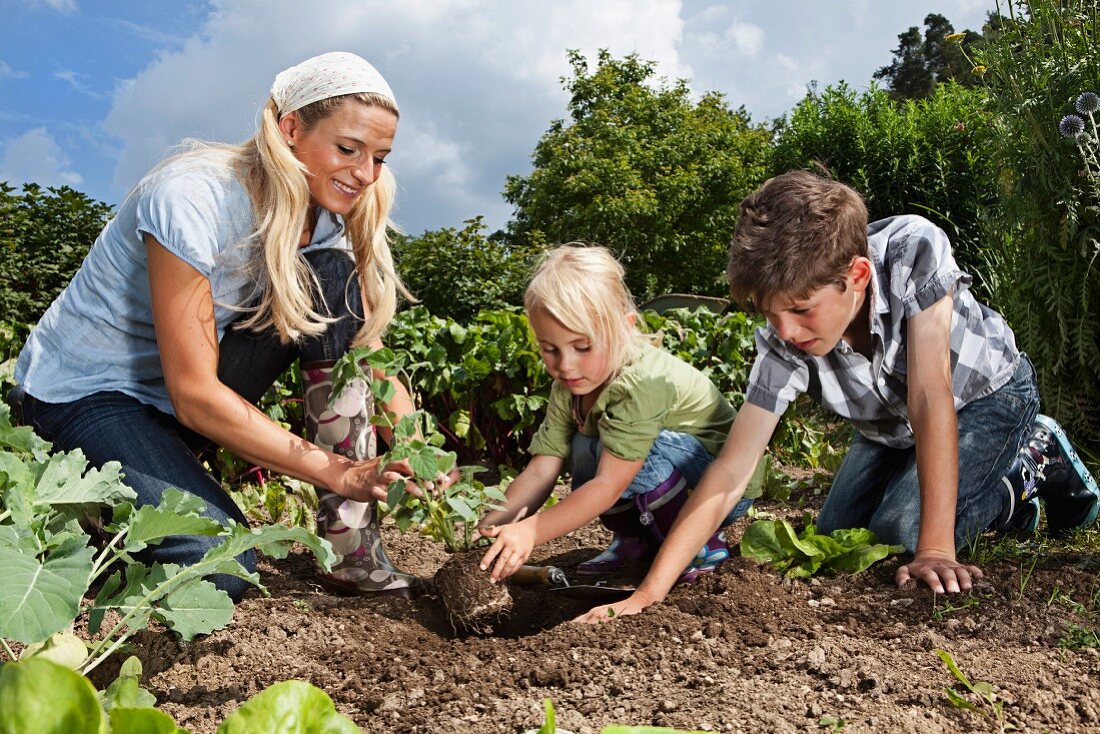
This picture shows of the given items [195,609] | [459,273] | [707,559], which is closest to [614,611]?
[707,559]

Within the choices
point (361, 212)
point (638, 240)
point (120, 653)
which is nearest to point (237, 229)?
point (361, 212)

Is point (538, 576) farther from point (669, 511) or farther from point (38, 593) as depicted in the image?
point (38, 593)

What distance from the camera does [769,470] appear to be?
4160 millimetres

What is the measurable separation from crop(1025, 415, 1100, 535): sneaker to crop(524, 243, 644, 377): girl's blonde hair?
1.38 meters

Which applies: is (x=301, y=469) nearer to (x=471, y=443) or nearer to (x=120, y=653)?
(x=120, y=653)

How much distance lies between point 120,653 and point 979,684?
192cm

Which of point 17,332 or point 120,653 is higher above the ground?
point 17,332

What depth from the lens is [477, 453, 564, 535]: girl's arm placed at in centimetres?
280

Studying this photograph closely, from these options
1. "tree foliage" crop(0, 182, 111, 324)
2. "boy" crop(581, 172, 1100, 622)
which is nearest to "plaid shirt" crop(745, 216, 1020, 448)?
"boy" crop(581, 172, 1100, 622)

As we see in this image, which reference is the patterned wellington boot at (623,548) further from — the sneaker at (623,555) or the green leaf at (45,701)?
the green leaf at (45,701)

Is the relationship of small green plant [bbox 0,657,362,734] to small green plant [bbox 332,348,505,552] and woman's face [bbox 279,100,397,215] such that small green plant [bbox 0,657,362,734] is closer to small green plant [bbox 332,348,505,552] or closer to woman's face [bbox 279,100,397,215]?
small green plant [bbox 332,348,505,552]

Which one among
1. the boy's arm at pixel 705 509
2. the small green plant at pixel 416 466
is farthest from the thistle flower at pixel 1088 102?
the small green plant at pixel 416 466

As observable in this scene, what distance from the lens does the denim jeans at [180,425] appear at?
2.56 meters

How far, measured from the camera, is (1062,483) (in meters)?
3.04
